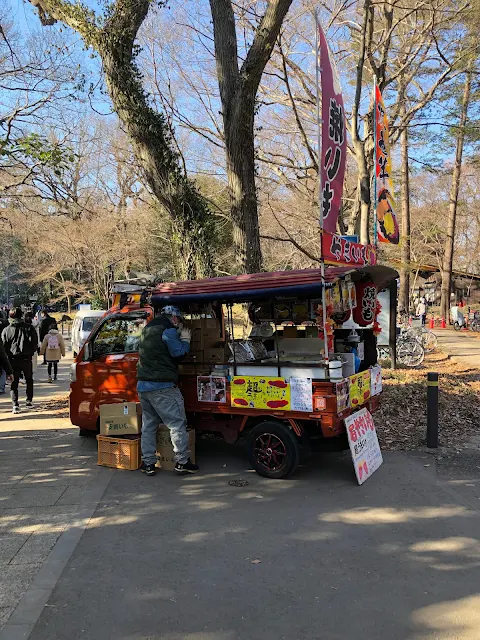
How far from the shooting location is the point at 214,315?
6496mm

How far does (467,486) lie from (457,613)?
2447 mm

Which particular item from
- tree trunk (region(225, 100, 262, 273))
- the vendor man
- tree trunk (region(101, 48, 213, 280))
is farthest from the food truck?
tree trunk (region(101, 48, 213, 280))

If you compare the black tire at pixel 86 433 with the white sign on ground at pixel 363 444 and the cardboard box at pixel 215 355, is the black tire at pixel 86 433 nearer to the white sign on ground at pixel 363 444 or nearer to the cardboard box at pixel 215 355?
the cardboard box at pixel 215 355

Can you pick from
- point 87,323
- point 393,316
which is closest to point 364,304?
point 393,316

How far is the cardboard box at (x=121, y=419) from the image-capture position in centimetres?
596

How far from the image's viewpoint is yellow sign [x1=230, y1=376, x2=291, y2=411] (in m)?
5.21

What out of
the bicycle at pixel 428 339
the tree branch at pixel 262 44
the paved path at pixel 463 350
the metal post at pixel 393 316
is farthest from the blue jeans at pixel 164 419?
the bicycle at pixel 428 339

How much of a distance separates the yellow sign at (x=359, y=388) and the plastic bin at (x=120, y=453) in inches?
96.6

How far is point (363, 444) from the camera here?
542 cm

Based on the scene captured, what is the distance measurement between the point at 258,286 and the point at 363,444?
2.01 metres

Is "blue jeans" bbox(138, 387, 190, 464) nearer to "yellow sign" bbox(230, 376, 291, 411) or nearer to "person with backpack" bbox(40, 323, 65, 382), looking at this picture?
"yellow sign" bbox(230, 376, 291, 411)

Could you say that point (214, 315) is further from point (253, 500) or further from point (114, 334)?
point (253, 500)

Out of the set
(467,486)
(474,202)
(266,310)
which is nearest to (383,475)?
(467,486)

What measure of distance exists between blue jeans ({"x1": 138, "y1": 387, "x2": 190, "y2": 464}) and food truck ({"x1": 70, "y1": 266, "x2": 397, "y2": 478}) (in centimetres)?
42
